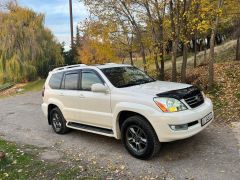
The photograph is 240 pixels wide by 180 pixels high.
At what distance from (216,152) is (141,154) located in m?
1.47

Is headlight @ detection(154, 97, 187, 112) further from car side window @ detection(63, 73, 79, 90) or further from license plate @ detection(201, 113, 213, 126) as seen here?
car side window @ detection(63, 73, 79, 90)

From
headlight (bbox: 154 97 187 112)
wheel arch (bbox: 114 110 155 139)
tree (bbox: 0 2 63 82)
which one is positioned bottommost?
wheel arch (bbox: 114 110 155 139)

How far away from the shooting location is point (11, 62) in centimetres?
2541

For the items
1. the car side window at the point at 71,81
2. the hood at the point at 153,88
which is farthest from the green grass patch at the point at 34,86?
the hood at the point at 153,88

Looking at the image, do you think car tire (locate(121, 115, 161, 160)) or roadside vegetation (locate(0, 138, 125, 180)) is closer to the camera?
roadside vegetation (locate(0, 138, 125, 180))

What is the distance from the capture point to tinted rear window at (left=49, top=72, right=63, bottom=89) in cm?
849

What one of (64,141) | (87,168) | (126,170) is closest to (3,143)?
(64,141)

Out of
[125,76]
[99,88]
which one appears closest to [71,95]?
[99,88]

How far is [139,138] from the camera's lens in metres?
6.06

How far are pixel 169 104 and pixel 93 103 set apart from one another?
1.95m

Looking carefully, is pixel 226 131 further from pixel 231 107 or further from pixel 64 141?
pixel 64 141

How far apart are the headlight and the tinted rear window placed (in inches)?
141

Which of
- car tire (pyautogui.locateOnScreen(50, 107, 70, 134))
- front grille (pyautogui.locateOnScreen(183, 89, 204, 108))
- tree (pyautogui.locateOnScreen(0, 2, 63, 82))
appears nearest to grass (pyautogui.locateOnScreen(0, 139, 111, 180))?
car tire (pyautogui.locateOnScreen(50, 107, 70, 134))

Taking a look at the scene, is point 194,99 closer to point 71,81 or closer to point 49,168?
point 49,168
